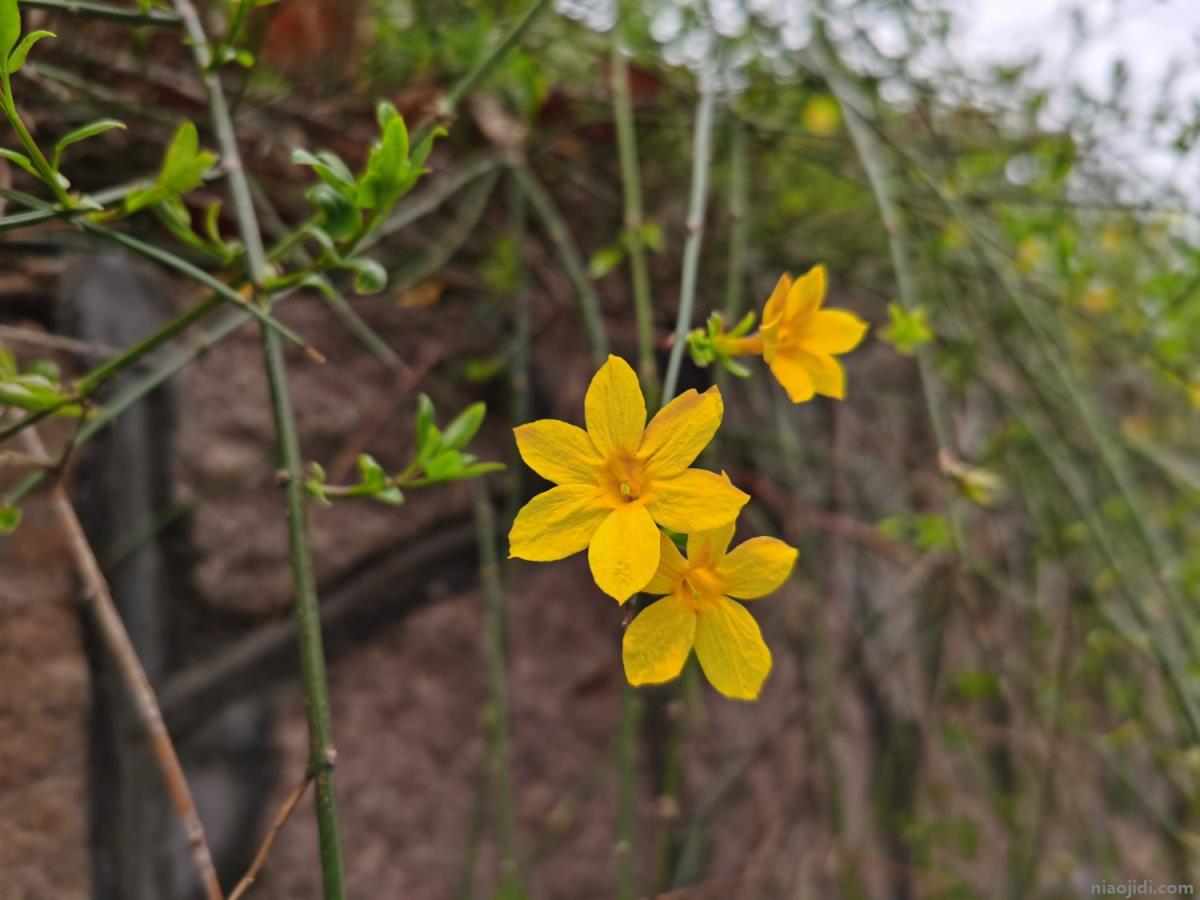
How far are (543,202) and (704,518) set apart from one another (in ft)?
2.10

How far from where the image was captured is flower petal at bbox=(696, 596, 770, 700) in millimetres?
420

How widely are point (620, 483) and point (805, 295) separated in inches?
6.1

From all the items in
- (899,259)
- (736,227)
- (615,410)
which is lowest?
(615,410)

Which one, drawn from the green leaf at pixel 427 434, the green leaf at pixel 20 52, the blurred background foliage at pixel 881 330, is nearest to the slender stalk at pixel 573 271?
the blurred background foliage at pixel 881 330

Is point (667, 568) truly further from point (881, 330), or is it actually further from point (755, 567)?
point (881, 330)

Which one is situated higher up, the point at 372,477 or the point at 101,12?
the point at 101,12

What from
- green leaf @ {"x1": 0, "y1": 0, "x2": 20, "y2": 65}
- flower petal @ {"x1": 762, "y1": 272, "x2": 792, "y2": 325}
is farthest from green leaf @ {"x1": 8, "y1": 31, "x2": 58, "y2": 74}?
flower petal @ {"x1": 762, "y1": 272, "x2": 792, "y2": 325}

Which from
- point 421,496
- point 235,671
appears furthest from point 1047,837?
point 235,671

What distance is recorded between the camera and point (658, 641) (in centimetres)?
41

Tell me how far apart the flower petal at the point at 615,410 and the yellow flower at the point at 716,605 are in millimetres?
51

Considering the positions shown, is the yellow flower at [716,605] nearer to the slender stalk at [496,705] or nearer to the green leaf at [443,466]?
the green leaf at [443,466]

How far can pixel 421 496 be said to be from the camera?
3.44ft

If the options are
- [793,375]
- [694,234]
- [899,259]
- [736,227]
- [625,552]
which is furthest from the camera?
[736,227]

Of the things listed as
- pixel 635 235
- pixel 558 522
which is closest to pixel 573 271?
pixel 635 235
